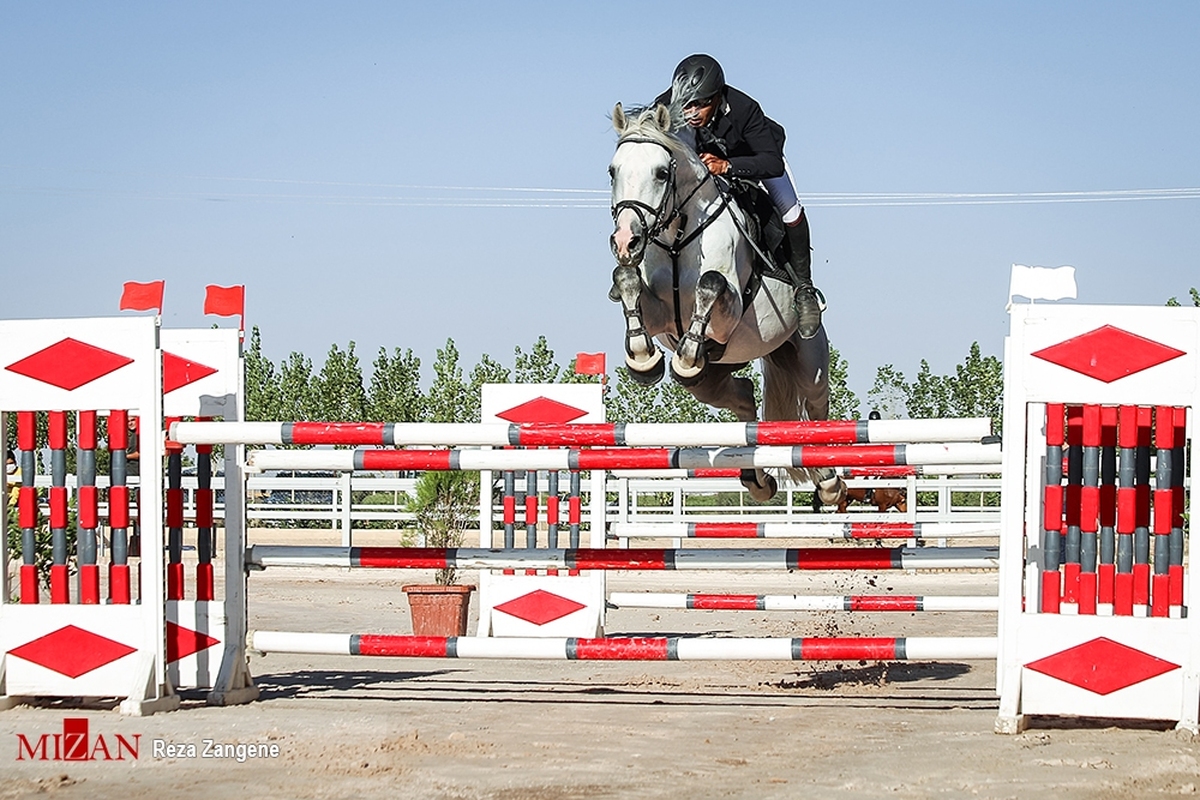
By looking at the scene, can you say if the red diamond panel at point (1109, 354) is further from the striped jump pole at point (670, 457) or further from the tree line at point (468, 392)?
the tree line at point (468, 392)

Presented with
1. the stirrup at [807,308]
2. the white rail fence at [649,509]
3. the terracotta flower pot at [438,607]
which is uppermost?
the stirrup at [807,308]

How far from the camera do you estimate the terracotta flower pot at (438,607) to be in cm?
694

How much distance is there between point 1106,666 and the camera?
3.91m

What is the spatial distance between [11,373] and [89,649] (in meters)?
0.98

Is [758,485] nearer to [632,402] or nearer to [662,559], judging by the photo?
[662,559]

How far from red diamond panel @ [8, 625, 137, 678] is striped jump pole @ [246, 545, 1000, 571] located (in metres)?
0.69

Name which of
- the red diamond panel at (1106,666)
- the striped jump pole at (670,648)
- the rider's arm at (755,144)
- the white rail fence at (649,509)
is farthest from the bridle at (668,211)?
the white rail fence at (649,509)

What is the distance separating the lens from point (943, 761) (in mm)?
3488

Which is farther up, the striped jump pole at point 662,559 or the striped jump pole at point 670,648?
the striped jump pole at point 662,559

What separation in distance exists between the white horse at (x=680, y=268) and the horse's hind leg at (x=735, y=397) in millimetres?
97

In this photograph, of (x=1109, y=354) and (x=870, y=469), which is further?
(x=870, y=469)

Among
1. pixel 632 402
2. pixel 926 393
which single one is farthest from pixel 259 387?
pixel 926 393

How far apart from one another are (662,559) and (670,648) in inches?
A: 12.1

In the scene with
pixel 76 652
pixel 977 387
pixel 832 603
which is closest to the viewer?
pixel 76 652
